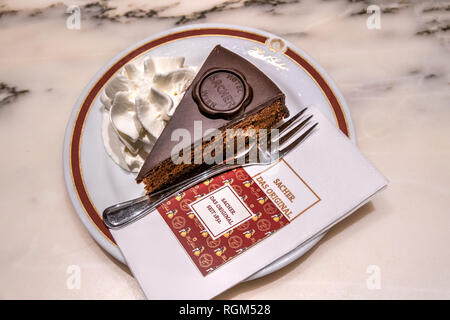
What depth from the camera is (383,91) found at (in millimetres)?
1597

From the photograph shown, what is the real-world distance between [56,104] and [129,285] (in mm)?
925

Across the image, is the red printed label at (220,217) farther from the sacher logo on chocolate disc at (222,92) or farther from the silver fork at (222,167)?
the sacher logo on chocolate disc at (222,92)

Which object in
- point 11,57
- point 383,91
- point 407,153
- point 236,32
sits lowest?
point 407,153

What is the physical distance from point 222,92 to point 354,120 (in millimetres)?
603

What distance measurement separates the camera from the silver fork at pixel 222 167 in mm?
1232

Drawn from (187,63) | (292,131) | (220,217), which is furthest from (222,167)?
(187,63)

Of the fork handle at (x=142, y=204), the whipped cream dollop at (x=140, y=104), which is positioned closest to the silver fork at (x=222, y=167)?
the fork handle at (x=142, y=204)

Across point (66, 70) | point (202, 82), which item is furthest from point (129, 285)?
point (66, 70)

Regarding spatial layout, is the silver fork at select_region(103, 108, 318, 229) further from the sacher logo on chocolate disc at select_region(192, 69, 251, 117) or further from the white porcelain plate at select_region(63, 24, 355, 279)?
the sacher logo on chocolate disc at select_region(192, 69, 251, 117)

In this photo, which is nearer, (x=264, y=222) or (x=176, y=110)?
(x=264, y=222)

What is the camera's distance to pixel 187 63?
1565mm

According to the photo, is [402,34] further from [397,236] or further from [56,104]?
[56,104]

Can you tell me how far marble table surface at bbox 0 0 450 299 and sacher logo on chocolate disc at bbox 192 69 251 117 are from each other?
0.53 metres

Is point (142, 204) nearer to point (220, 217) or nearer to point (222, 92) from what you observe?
point (220, 217)
